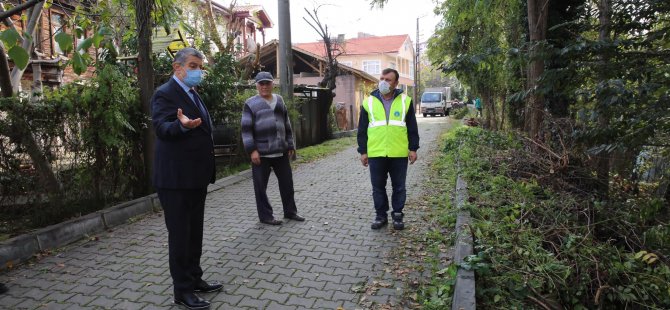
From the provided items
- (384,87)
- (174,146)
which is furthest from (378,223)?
(174,146)

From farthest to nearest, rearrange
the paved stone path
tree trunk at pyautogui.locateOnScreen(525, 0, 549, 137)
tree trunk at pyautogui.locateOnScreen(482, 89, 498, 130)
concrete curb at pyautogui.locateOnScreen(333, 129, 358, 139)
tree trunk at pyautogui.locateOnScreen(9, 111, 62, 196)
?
concrete curb at pyautogui.locateOnScreen(333, 129, 358, 139)
tree trunk at pyautogui.locateOnScreen(482, 89, 498, 130)
tree trunk at pyautogui.locateOnScreen(525, 0, 549, 137)
tree trunk at pyautogui.locateOnScreen(9, 111, 62, 196)
the paved stone path

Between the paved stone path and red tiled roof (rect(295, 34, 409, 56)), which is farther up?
red tiled roof (rect(295, 34, 409, 56))

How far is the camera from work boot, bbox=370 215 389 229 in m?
5.59

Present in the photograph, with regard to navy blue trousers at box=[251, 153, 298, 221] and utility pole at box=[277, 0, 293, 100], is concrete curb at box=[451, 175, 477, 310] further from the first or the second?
utility pole at box=[277, 0, 293, 100]

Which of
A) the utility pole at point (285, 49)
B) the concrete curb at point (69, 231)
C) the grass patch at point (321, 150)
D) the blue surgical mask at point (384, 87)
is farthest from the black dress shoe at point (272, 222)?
the utility pole at point (285, 49)

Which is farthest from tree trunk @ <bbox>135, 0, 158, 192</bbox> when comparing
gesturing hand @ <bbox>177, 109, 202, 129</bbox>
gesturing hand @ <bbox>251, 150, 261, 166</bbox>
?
gesturing hand @ <bbox>177, 109, 202, 129</bbox>

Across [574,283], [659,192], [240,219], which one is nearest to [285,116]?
[240,219]

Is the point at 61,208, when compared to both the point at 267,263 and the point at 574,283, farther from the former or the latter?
the point at 574,283

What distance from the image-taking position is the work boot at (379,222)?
18.4 ft

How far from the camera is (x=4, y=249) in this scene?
14.2 feet

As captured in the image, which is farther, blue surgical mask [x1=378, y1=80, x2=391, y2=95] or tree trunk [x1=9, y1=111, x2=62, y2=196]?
blue surgical mask [x1=378, y1=80, x2=391, y2=95]

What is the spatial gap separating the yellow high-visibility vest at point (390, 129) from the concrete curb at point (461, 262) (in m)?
1.02

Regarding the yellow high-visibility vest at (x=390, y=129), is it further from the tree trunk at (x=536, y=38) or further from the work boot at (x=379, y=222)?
the tree trunk at (x=536, y=38)

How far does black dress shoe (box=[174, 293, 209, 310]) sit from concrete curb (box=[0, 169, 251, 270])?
209cm
